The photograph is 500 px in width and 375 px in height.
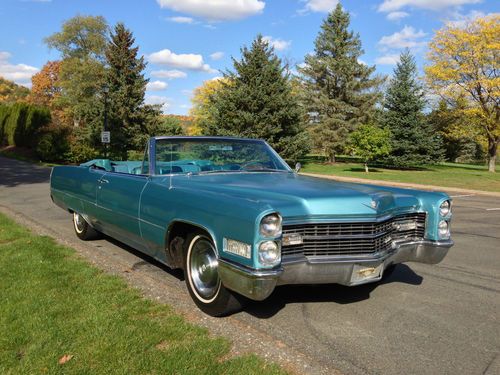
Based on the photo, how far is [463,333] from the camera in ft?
11.8

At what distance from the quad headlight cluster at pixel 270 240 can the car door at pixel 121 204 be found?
1.91 metres

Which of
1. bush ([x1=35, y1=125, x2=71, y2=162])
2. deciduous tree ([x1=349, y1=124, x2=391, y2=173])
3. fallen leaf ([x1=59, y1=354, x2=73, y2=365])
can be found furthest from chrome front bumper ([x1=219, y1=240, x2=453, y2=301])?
bush ([x1=35, y1=125, x2=71, y2=162])

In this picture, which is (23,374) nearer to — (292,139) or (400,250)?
(400,250)

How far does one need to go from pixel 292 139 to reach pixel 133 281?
24.1m

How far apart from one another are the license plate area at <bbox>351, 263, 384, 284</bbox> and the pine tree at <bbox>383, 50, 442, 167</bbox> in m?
30.9

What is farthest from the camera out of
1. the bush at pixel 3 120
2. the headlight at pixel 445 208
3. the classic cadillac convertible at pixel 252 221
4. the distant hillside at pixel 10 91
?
the distant hillside at pixel 10 91

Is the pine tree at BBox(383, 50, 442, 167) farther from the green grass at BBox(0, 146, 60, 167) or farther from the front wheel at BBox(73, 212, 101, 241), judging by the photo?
the front wheel at BBox(73, 212, 101, 241)

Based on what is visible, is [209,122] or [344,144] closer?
[209,122]

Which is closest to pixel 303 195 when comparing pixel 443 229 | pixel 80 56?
pixel 443 229

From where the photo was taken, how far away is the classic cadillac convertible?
327 centimetres

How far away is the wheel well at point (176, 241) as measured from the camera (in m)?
4.10

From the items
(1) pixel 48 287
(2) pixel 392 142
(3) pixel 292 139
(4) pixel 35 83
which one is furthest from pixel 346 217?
(4) pixel 35 83

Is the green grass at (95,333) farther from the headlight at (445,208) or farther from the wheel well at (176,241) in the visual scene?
the headlight at (445,208)

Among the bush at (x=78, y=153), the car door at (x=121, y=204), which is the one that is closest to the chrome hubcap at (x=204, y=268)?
the car door at (x=121, y=204)
